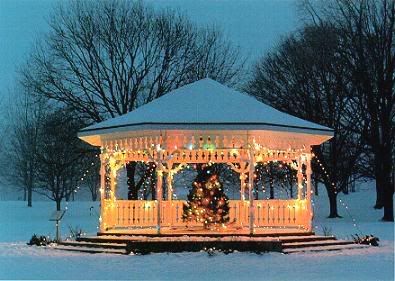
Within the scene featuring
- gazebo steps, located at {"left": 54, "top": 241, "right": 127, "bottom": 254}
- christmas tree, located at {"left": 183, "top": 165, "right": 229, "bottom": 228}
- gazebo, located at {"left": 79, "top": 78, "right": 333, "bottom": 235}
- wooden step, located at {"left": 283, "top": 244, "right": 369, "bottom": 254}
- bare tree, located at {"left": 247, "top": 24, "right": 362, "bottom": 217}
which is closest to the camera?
wooden step, located at {"left": 283, "top": 244, "right": 369, "bottom": 254}

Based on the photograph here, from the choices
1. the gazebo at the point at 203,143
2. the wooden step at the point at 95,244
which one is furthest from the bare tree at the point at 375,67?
the wooden step at the point at 95,244

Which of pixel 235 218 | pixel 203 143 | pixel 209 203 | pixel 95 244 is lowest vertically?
pixel 95 244

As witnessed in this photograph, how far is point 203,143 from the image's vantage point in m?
22.7

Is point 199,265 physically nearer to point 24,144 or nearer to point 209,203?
point 209,203

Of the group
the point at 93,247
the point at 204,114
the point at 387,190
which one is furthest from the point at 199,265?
the point at 387,190

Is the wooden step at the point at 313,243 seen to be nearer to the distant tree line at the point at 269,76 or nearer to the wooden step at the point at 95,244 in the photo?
the wooden step at the point at 95,244

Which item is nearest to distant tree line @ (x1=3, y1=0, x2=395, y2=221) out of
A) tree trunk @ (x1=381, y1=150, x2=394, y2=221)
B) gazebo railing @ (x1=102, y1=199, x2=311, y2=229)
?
tree trunk @ (x1=381, y1=150, x2=394, y2=221)

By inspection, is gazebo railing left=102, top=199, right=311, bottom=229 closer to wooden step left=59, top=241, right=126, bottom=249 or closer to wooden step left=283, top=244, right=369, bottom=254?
wooden step left=59, top=241, right=126, bottom=249

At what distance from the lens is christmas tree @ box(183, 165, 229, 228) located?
2428 cm

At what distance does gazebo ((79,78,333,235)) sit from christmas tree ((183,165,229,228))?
44 cm

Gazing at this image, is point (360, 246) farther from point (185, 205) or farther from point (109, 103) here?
point (109, 103)

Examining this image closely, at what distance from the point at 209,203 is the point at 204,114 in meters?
3.27

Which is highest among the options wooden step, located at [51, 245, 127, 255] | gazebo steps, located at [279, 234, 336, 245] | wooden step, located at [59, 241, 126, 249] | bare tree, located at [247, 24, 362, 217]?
bare tree, located at [247, 24, 362, 217]

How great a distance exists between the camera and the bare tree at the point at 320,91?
131 ft
